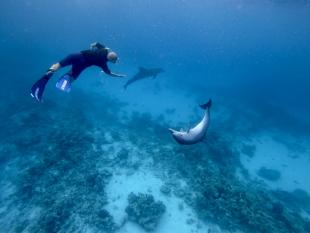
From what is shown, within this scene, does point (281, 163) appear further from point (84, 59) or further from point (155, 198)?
point (84, 59)

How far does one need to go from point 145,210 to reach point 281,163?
13.1m

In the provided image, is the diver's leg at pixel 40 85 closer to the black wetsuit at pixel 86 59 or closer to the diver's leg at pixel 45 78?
the diver's leg at pixel 45 78

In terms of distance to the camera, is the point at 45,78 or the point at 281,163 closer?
the point at 45,78

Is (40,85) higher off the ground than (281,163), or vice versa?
(40,85)

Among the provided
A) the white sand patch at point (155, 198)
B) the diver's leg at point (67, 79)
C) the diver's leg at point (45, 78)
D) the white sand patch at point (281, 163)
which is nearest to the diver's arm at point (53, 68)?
the diver's leg at point (45, 78)

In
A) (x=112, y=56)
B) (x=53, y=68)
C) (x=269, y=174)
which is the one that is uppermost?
(x=112, y=56)

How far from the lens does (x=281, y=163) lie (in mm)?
18578

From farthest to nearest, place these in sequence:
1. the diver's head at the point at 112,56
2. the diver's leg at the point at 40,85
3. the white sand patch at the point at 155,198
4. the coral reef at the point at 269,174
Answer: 1. the coral reef at the point at 269,174
2. the white sand patch at the point at 155,198
3. the diver's head at the point at 112,56
4. the diver's leg at the point at 40,85

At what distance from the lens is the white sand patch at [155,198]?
1003 centimetres

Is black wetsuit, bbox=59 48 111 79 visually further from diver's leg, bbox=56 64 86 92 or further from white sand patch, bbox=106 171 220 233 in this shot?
white sand patch, bbox=106 171 220 233

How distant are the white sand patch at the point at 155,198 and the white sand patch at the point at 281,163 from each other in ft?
25.4

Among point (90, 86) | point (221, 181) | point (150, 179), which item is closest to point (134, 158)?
point (150, 179)

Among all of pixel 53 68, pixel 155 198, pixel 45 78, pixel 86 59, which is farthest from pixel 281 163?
pixel 45 78

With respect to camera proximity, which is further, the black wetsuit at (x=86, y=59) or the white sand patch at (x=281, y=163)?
the white sand patch at (x=281, y=163)
